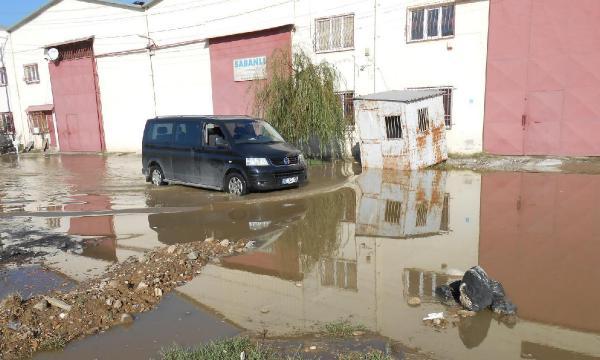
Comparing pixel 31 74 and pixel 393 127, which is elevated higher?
pixel 31 74

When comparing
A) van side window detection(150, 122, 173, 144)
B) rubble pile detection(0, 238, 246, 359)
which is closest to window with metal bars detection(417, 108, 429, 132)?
van side window detection(150, 122, 173, 144)

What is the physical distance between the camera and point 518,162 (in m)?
13.7

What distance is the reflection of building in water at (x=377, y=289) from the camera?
3967mm

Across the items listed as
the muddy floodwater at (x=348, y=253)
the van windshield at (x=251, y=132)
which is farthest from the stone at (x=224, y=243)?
the van windshield at (x=251, y=132)

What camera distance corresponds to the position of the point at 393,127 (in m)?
13.5

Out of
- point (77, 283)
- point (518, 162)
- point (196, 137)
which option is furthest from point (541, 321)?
point (518, 162)

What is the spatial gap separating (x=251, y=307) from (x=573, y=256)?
428 cm

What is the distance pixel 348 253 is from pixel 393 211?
8.85 feet

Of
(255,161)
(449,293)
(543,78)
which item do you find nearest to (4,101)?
(255,161)

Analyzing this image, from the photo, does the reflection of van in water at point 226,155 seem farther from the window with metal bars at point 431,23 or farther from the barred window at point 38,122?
the barred window at point 38,122

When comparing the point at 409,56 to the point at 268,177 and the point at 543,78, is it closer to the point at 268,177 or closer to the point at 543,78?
the point at 543,78

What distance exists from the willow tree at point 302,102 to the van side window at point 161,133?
4.37m

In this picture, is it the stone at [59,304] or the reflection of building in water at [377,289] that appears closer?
the reflection of building in water at [377,289]

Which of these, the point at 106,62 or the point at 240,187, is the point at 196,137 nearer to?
the point at 240,187
